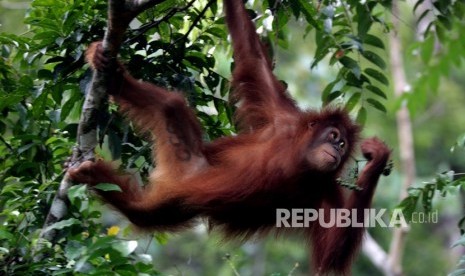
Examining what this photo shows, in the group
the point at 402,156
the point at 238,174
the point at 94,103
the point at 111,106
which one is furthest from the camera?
the point at 402,156

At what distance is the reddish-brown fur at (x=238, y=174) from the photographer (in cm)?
455

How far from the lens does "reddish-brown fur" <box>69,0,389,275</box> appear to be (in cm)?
455

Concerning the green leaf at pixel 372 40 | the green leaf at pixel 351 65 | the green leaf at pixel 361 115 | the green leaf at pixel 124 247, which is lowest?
the green leaf at pixel 124 247

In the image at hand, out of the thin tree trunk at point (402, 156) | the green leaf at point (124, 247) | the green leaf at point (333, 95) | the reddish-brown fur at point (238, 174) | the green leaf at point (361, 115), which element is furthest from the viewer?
the thin tree trunk at point (402, 156)

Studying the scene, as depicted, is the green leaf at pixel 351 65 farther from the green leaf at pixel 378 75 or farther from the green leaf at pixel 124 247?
the green leaf at pixel 124 247

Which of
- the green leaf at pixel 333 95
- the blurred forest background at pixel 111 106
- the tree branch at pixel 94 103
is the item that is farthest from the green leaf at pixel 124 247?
the green leaf at pixel 333 95

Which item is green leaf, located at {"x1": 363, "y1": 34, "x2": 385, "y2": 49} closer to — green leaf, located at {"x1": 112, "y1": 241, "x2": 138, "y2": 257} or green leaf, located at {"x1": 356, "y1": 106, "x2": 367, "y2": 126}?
green leaf, located at {"x1": 356, "y1": 106, "x2": 367, "y2": 126}

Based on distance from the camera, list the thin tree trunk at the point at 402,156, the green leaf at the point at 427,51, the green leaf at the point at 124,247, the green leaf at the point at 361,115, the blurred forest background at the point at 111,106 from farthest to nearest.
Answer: the thin tree trunk at the point at 402,156 → the green leaf at the point at 361,115 → the blurred forest background at the point at 111,106 → the green leaf at the point at 124,247 → the green leaf at the point at 427,51

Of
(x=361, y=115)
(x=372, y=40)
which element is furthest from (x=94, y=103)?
(x=372, y=40)

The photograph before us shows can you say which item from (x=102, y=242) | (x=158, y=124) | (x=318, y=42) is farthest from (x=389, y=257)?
(x=102, y=242)

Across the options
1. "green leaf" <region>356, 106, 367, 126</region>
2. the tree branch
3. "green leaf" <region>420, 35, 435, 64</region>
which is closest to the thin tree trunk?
"green leaf" <region>356, 106, 367, 126</region>

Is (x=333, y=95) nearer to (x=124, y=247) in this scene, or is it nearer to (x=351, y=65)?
(x=351, y=65)

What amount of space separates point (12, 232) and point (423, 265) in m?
11.8

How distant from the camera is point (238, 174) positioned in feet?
15.2
